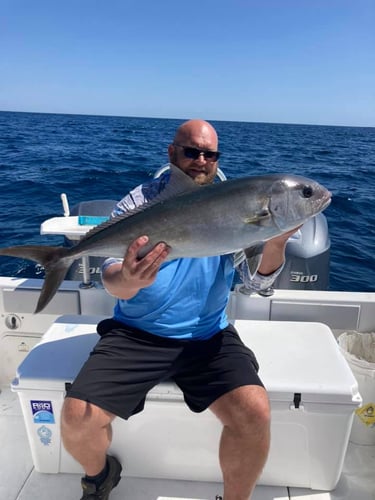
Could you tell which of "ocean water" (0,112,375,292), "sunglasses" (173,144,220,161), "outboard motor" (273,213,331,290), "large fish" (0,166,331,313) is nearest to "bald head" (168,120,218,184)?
"sunglasses" (173,144,220,161)

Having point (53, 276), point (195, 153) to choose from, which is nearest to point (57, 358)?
point (53, 276)

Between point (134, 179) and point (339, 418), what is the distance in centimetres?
1172

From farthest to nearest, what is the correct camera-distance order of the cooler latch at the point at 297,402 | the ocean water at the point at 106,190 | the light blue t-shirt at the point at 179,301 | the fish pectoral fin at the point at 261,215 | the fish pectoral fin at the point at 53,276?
the ocean water at the point at 106,190 < the light blue t-shirt at the point at 179,301 < the cooler latch at the point at 297,402 < the fish pectoral fin at the point at 53,276 < the fish pectoral fin at the point at 261,215

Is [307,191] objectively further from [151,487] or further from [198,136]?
[151,487]

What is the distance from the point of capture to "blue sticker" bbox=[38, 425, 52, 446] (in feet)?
7.50

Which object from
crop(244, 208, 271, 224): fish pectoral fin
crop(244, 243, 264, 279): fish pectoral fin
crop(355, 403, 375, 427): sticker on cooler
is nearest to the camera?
crop(244, 208, 271, 224): fish pectoral fin

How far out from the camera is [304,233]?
394cm

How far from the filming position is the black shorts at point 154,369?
77.5 inches

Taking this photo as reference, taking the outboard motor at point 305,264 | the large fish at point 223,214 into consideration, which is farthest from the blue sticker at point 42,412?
the outboard motor at point 305,264

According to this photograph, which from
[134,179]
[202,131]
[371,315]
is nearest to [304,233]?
[371,315]

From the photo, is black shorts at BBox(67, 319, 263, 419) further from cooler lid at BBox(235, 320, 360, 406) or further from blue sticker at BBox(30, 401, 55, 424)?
blue sticker at BBox(30, 401, 55, 424)

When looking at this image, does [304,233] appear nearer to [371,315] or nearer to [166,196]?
[371,315]

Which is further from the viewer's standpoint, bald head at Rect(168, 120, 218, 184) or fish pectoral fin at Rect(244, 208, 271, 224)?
bald head at Rect(168, 120, 218, 184)

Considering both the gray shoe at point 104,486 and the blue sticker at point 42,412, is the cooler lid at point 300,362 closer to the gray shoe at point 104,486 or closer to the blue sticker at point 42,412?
the gray shoe at point 104,486
